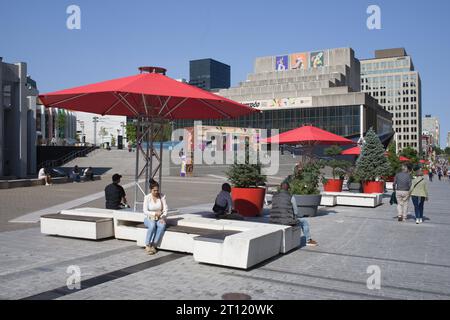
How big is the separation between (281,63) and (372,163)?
92.6 m

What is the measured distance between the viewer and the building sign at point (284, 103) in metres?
89.8

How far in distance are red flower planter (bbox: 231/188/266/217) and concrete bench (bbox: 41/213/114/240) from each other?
4.38 m

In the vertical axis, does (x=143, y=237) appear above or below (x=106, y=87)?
below

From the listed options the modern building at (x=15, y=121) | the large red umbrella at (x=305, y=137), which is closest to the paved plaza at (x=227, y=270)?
the large red umbrella at (x=305, y=137)

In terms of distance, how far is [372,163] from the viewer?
1922 centimetres

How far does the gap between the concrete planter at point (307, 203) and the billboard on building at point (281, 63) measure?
97.8 meters

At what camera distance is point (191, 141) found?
50.0 meters

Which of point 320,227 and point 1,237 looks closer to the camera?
point 1,237

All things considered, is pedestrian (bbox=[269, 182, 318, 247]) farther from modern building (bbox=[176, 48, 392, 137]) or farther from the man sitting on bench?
modern building (bbox=[176, 48, 392, 137])

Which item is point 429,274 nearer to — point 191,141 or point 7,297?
point 7,297

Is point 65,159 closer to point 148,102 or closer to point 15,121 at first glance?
point 15,121

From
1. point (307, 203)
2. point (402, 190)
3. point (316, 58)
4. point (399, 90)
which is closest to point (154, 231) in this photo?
point (307, 203)

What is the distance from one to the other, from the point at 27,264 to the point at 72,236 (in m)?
2.20
